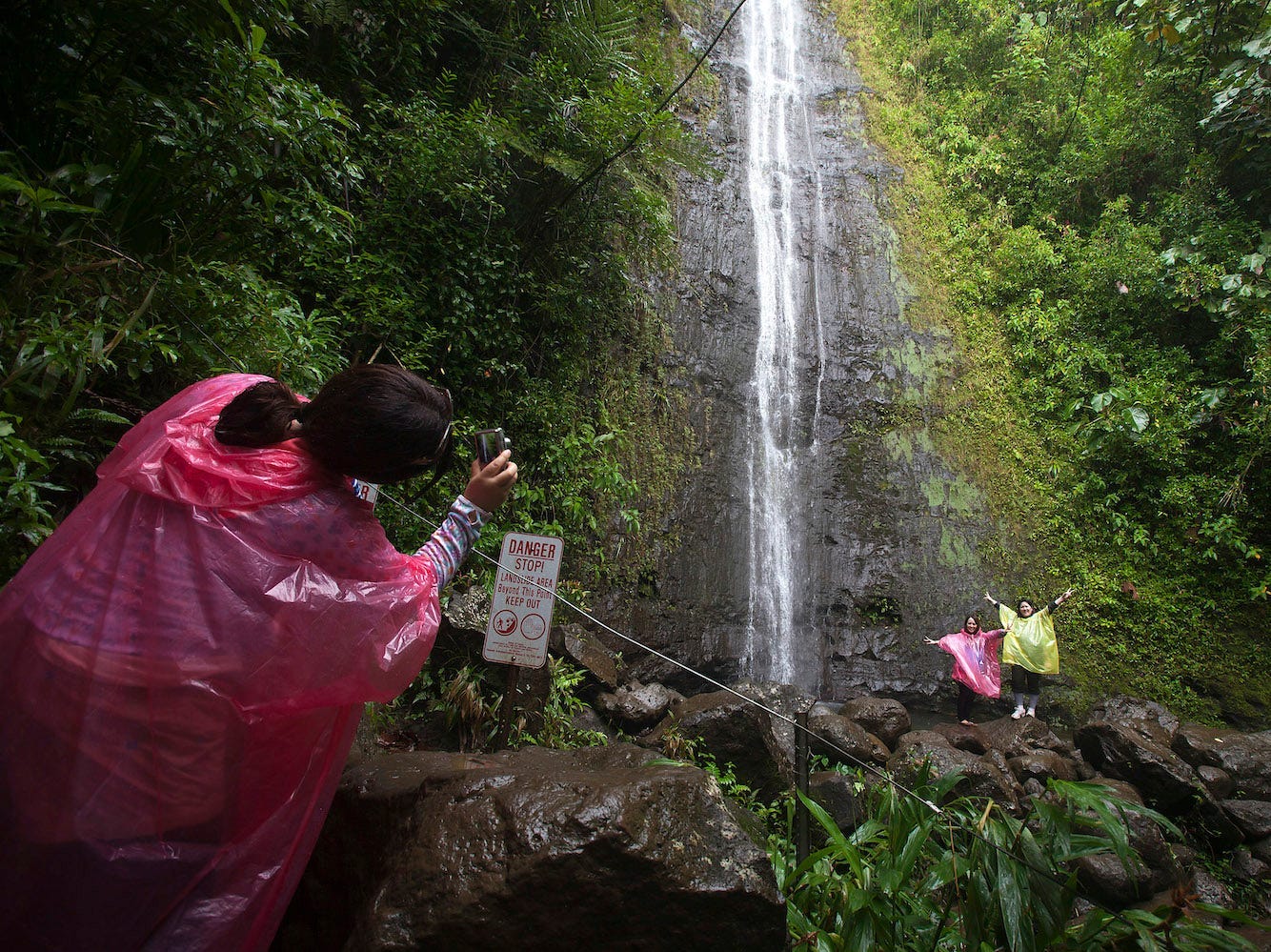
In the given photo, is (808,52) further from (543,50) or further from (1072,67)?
(543,50)

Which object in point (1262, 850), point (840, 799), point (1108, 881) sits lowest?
point (1108, 881)

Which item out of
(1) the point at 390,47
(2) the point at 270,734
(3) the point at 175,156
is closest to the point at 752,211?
(1) the point at 390,47

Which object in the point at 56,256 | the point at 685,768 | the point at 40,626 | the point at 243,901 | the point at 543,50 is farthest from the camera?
the point at 543,50

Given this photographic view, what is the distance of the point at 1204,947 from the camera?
1.72 meters

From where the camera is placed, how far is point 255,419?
1.35 metres

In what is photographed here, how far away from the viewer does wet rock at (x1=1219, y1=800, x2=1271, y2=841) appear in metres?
5.34

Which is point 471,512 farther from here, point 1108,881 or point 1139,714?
point 1139,714

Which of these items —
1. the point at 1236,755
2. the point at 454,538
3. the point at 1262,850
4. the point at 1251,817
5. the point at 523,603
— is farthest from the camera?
the point at 1236,755

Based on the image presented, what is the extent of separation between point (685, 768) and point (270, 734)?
1.22 meters

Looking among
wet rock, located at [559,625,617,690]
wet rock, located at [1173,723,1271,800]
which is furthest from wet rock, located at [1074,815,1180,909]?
wet rock, located at [559,625,617,690]

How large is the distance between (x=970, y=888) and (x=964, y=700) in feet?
19.5

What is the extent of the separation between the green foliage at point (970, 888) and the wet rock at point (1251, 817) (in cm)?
501

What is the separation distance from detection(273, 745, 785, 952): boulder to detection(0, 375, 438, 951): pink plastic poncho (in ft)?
1.23

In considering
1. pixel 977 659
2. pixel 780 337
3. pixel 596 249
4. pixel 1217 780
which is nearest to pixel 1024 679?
pixel 977 659
